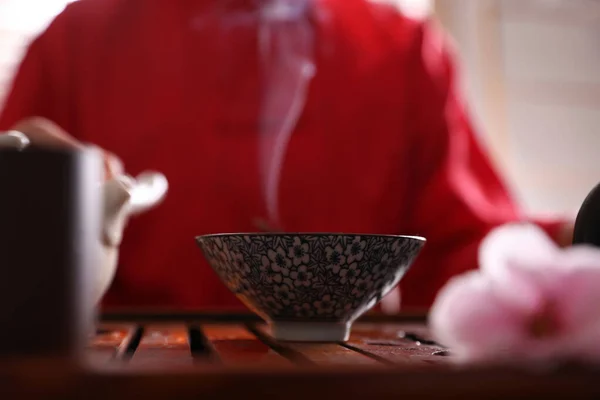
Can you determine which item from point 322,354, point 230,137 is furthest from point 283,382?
point 230,137

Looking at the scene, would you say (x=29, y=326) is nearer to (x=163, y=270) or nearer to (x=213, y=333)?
(x=213, y=333)

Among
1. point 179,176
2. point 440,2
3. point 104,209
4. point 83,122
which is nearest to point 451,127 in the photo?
point 179,176

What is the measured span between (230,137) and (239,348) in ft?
3.20

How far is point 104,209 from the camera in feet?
1.66

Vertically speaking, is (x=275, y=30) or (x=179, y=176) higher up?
(x=275, y=30)

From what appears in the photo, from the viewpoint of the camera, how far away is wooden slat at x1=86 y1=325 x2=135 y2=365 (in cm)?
42

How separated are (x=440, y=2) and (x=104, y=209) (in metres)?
2.10

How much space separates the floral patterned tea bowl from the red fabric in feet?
2.74

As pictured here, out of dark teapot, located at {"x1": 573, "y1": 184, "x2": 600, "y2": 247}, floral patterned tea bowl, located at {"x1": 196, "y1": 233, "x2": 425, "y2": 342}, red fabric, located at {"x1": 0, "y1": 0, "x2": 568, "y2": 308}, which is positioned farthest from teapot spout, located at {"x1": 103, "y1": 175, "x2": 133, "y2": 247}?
red fabric, located at {"x1": 0, "y1": 0, "x2": 568, "y2": 308}

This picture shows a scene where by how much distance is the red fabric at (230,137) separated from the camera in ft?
4.56

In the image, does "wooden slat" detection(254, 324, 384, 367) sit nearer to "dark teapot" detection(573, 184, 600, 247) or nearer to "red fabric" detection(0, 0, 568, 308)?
"dark teapot" detection(573, 184, 600, 247)

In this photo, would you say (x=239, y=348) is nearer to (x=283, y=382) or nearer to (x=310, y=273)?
(x=310, y=273)

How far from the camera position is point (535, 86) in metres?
2.46

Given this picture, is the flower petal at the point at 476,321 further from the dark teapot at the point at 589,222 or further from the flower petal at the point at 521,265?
the dark teapot at the point at 589,222
